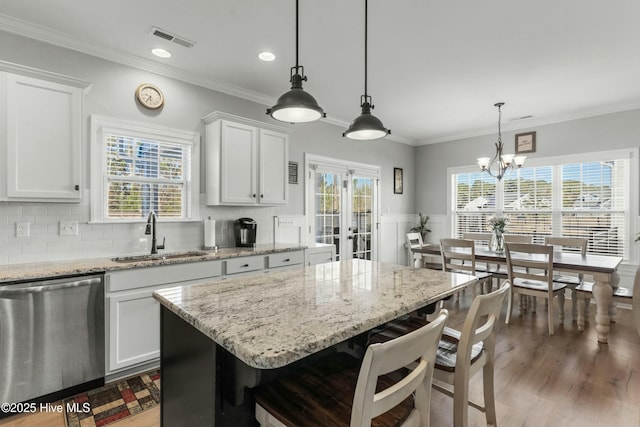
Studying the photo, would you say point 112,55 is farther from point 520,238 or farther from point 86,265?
point 520,238

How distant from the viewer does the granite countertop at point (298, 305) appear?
0.98 metres

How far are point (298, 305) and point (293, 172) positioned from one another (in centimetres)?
328

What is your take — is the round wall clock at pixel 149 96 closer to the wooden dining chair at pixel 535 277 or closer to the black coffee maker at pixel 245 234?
the black coffee maker at pixel 245 234

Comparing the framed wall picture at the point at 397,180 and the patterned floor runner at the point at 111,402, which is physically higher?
the framed wall picture at the point at 397,180

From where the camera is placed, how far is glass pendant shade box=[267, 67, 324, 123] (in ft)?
5.78

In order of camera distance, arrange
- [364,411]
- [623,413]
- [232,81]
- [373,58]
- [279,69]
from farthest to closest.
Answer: [232,81] → [279,69] → [373,58] → [623,413] → [364,411]

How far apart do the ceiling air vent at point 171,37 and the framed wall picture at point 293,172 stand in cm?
196

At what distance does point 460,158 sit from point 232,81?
4.34 m

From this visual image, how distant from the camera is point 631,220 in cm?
440

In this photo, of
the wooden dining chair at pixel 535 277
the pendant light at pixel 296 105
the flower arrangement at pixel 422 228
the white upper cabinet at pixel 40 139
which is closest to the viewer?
the pendant light at pixel 296 105

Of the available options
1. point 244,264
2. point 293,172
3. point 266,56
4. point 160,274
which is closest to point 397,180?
point 293,172

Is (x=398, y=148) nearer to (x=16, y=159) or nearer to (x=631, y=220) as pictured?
(x=631, y=220)

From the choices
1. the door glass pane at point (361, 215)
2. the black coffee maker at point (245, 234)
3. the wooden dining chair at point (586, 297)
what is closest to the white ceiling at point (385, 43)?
the black coffee maker at point (245, 234)

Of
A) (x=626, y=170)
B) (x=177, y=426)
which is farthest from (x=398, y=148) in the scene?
(x=177, y=426)
